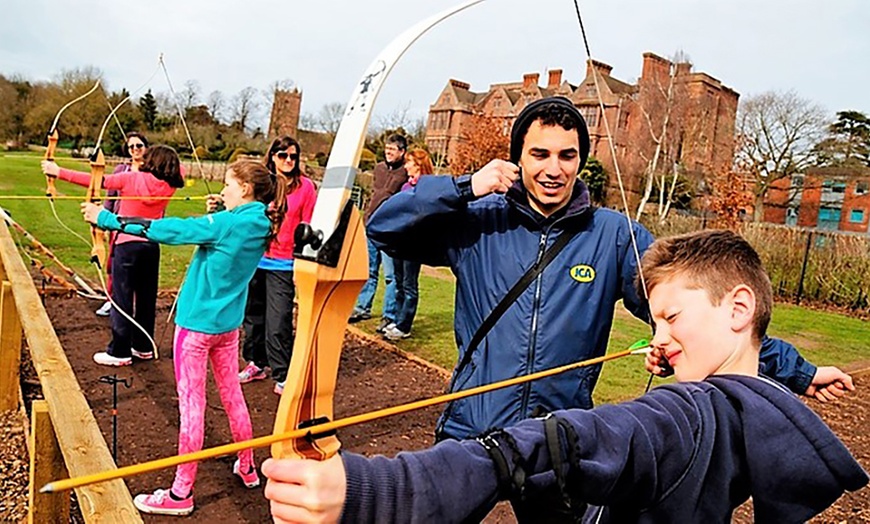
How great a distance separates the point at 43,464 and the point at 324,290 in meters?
1.80

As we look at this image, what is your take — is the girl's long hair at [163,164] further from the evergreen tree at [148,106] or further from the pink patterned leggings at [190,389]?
the evergreen tree at [148,106]

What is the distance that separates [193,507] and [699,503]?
9.00 ft

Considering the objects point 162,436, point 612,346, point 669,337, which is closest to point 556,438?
point 669,337

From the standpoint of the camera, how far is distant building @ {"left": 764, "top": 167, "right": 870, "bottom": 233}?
1350 inches

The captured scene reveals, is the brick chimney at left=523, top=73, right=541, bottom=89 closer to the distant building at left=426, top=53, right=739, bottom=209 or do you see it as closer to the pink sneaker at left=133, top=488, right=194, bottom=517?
the distant building at left=426, top=53, right=739, bottom=209

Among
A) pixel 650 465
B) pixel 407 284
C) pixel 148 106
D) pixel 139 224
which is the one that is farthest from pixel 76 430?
pixel 148 106

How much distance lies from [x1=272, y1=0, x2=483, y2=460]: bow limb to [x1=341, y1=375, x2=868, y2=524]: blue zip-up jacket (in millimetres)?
254

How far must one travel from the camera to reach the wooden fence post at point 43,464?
2.35 m

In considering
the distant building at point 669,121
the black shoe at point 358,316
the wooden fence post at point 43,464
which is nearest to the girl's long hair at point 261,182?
the wooden fence post at point 43,464

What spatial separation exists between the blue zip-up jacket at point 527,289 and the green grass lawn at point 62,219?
4.29 m

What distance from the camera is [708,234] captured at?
1.44m


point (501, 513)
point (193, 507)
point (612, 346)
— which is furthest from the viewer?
point (612, 346)

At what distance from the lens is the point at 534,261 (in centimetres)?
207

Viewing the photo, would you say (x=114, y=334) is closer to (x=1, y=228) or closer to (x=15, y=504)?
(x=1, y=228)
